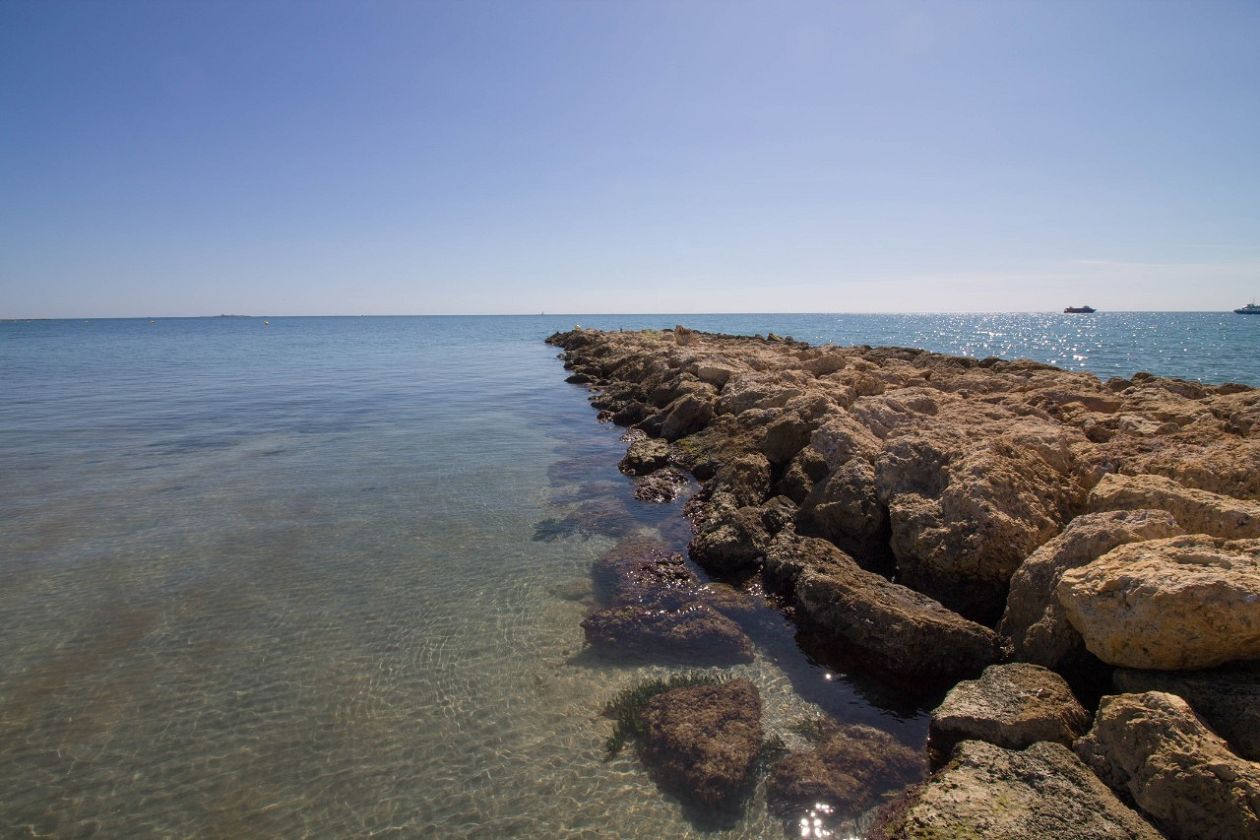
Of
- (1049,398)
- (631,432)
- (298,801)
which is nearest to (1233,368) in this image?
(1049,398)

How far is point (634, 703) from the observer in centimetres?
599

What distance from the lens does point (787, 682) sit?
247 inches

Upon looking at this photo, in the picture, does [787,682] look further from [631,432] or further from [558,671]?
[631,432]

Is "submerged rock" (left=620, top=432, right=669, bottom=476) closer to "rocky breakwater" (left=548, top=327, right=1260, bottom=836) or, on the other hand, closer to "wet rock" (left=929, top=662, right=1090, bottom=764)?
"rocky breakwater" (left=548, top=327, right=1260, bottom=836)

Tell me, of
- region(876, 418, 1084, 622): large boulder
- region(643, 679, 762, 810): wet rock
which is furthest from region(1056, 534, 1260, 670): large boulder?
region(643, 679, 762, 810): wet rock

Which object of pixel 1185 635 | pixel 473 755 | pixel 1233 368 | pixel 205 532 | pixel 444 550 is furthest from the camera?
pixel 1233 368

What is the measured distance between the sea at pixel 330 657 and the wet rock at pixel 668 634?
248 millimetres

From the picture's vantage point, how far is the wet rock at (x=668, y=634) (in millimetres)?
6762

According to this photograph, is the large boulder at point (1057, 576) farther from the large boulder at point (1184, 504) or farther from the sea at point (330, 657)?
the sea at point (330, 657)

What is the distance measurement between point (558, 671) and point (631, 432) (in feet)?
39.5

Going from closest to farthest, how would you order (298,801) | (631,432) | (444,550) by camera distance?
(298,801), (444,550), (631,432)

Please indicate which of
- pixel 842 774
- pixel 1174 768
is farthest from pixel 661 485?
pixel 1174 768

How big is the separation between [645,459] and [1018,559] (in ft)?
26.4

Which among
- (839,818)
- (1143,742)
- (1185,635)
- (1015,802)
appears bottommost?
(839,818)
